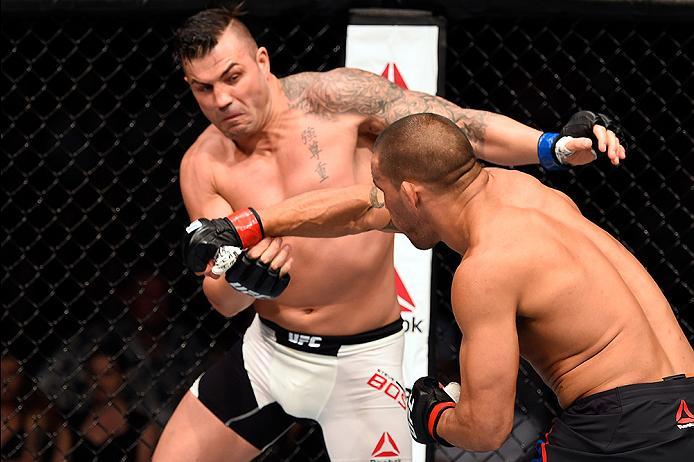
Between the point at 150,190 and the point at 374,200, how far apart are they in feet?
4.38

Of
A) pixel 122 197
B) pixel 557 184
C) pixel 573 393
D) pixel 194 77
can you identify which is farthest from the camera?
pixel 122 197

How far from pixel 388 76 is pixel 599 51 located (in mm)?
814

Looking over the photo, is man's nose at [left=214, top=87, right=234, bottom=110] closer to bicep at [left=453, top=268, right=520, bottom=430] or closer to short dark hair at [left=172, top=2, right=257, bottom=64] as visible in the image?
short dark hair at [left=172, top=2, right=257, bottom=64]

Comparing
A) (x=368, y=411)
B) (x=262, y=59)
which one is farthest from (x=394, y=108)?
(x=368, y=411)

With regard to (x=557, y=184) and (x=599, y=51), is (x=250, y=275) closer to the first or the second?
(x=557, y=184)

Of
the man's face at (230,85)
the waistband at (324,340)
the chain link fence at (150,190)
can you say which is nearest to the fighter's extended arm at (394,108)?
the man's face at (230,85)

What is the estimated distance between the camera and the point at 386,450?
2.11 meters

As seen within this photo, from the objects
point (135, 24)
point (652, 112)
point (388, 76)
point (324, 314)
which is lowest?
point (324, 314)

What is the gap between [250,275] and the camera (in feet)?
5.97

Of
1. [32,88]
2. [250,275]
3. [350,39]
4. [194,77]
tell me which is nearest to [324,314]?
[250,275]

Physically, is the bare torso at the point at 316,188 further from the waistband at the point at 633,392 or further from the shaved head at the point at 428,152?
the waistband at the point at 633,392

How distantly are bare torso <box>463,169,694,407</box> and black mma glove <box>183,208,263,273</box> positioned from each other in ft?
1.46

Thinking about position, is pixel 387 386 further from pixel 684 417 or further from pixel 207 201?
pixel 684 417

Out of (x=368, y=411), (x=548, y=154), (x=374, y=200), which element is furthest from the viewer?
(x=368, y=411)
